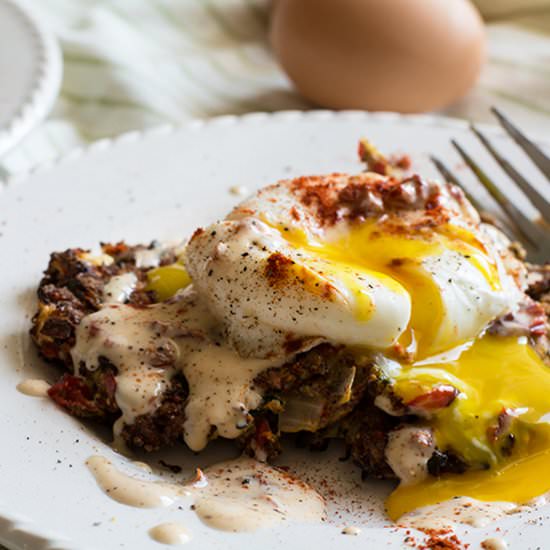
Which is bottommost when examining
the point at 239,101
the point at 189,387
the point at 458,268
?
the point at 239,101

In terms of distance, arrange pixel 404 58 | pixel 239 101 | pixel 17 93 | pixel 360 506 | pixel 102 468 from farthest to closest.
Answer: pixel 239 101 < pixel 404 58 < pixel 17 93 < pixel 360 506 < pixel 102 468

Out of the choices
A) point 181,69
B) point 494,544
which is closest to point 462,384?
point 494,544

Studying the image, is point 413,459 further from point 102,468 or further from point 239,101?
point 239,101

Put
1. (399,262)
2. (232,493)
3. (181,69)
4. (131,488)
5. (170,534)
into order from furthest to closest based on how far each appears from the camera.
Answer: (181,69) < (399,262) < (232,493) < (131,488) < (170,534)

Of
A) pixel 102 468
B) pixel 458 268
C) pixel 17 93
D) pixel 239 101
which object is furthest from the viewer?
pixel 239 101

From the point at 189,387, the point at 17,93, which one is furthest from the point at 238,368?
the point at 17,93

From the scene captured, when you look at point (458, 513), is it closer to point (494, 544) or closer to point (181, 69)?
point (494, 544)
